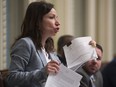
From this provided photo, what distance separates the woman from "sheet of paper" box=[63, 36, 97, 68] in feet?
0.30

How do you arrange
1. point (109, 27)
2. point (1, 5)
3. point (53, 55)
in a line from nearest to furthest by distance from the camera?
point (53, 55) → point (1, 5) → point (109, 27)

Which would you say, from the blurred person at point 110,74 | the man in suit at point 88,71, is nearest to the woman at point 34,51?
the man in suit at point 88,71

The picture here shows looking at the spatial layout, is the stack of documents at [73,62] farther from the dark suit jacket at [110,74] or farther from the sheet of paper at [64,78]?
the dark suit jacket at [110,74]

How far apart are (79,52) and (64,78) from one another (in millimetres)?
222

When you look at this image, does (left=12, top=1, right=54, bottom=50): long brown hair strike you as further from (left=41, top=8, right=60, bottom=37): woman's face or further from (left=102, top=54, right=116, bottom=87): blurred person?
(left=102, top=54, right=116, bottom=87): blurred person

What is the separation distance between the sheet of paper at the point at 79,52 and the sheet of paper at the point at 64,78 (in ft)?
0.36

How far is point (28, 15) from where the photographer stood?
173 centimetres

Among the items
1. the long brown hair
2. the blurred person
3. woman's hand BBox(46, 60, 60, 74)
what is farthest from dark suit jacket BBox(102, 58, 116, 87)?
the long brown hair

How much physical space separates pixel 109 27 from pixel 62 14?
649 mm

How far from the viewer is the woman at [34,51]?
1.54 metres

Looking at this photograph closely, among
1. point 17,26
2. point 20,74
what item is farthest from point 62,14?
point 20,74

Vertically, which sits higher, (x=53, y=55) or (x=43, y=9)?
(x=43, y=9)

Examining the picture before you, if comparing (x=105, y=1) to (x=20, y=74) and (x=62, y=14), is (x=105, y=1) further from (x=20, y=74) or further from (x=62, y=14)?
(x=20, y=74)

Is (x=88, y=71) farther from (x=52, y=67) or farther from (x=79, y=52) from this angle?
(x=52, y=67)
